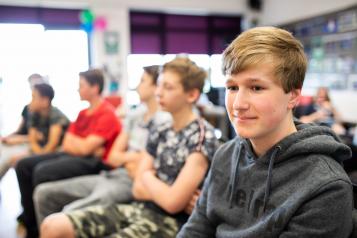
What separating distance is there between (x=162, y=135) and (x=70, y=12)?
5762 millimetres

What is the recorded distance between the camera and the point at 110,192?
1866 millimetres

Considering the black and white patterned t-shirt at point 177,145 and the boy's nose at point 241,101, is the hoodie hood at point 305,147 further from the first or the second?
the black and white patterned t-shirt at point 177,145

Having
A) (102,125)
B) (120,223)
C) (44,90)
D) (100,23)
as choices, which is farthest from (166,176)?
(100,23)

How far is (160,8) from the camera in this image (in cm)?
698

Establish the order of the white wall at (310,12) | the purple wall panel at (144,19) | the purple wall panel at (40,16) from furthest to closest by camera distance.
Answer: the purple wall panel at (144,19) < the purple wall panel at (40,16) < the white wall at (310,12)

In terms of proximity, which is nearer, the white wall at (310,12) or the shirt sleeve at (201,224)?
→ the shirt sleeve at (201,224)

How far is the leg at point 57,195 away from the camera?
6.58 ft

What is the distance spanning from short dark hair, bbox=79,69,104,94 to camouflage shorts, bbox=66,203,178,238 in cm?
120

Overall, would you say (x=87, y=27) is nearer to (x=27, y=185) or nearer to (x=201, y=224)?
(x=27, y=185)

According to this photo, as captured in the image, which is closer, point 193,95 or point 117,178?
point 193,95

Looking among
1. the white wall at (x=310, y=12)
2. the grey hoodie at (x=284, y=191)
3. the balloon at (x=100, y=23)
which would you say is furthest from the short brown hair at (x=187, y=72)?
the balloon at (x=100, y=23)

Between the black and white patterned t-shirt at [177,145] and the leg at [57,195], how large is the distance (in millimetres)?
646

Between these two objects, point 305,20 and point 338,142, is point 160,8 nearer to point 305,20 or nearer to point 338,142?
point 305,20

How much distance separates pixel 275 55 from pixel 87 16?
5984 millimetres
